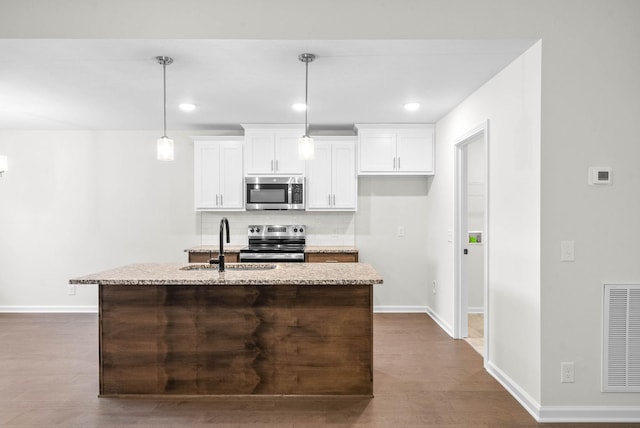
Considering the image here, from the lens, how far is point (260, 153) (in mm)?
5250

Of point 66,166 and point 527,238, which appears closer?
point 527,238

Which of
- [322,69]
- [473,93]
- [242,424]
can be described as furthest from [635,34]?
[242,424]

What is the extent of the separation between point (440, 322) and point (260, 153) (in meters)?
2.85

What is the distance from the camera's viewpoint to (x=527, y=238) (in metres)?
2.92

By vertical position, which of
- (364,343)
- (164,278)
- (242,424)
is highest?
(164,278)

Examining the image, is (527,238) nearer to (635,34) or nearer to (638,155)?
(638,155)

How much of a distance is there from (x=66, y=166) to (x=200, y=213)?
1.82 m

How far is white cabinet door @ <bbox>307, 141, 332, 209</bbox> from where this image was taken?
5320 mm

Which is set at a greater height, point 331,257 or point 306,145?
point 306,145

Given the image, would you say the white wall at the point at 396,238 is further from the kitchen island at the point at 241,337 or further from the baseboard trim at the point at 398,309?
the kitchen island at the point at 241,337

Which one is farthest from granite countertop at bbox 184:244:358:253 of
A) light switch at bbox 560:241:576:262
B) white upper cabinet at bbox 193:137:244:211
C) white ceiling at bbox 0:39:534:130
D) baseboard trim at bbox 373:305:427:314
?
light switch at bbox 560:241:576:262

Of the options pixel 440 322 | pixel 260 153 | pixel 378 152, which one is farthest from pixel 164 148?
pixel 440 322

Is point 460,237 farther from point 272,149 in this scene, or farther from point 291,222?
point 272,149

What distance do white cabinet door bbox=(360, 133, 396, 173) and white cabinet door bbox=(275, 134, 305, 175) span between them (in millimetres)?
753
